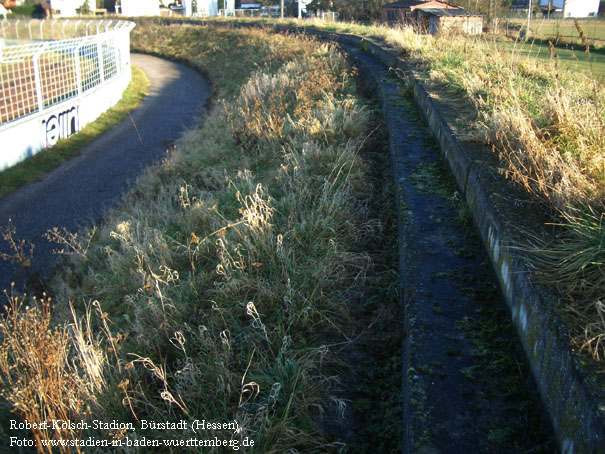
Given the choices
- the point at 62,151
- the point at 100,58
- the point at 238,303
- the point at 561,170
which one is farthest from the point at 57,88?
the point at 561,170

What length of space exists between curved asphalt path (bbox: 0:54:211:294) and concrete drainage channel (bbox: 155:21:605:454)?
4.78 meters

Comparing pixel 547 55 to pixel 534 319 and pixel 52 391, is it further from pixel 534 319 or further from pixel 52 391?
pixel 52 391

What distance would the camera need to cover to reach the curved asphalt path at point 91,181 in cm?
725

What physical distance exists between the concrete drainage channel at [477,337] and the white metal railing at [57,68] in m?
9.51

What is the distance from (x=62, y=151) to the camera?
1121cm

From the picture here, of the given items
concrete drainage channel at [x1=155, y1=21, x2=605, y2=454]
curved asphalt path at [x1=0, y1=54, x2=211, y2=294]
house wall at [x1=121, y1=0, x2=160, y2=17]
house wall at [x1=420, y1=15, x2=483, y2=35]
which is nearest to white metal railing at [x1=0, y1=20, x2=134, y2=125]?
curved asphalt path at [x1=0, y1=54, x2=211, y2=294]

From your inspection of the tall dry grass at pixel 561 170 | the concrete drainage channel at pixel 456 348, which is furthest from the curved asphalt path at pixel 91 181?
the tall dry grass at pixel 561 170

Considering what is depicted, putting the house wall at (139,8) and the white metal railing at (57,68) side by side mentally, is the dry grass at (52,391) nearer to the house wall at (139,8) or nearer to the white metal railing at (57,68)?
the white metal railing at (57,68)

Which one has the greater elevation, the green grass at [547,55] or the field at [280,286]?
the green grass at [547,55]

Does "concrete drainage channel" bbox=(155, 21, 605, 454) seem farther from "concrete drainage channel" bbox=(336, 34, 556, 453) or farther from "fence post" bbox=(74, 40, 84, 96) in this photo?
"fence post" bbox=(74, 40, 84, 96)

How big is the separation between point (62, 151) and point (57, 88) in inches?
89.2

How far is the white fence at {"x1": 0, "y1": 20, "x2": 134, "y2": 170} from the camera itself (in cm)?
1040

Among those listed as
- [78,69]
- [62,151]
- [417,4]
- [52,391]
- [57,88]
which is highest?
[417,4]

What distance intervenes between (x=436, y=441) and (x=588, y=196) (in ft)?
5.37
